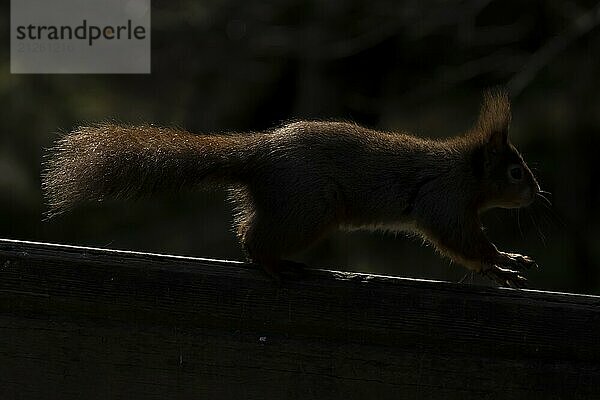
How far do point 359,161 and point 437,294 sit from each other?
24.8 inches

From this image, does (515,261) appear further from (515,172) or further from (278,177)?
(278,177)

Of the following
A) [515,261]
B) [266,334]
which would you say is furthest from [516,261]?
[266,334]

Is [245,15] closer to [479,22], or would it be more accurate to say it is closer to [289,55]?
[289,55]

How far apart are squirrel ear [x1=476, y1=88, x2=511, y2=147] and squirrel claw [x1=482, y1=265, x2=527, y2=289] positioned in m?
0.43

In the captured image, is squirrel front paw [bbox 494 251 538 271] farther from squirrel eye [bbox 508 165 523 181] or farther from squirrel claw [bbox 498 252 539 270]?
squirrel eye [bbox 508 165 523 181]

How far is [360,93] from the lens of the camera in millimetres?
7152

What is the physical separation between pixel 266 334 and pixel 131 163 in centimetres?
65

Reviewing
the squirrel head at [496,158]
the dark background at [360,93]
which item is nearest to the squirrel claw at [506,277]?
the squirrel head at [496,158]

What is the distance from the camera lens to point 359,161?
8.66 feet

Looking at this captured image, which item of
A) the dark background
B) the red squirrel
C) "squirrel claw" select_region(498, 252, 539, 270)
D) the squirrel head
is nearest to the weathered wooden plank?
the red squirrel

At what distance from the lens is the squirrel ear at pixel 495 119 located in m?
3.05

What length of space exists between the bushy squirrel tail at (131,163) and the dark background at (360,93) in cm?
368

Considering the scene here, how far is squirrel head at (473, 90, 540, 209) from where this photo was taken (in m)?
3.06

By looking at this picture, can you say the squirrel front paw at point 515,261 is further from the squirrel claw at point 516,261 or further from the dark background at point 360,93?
the dark background at point 360,93
